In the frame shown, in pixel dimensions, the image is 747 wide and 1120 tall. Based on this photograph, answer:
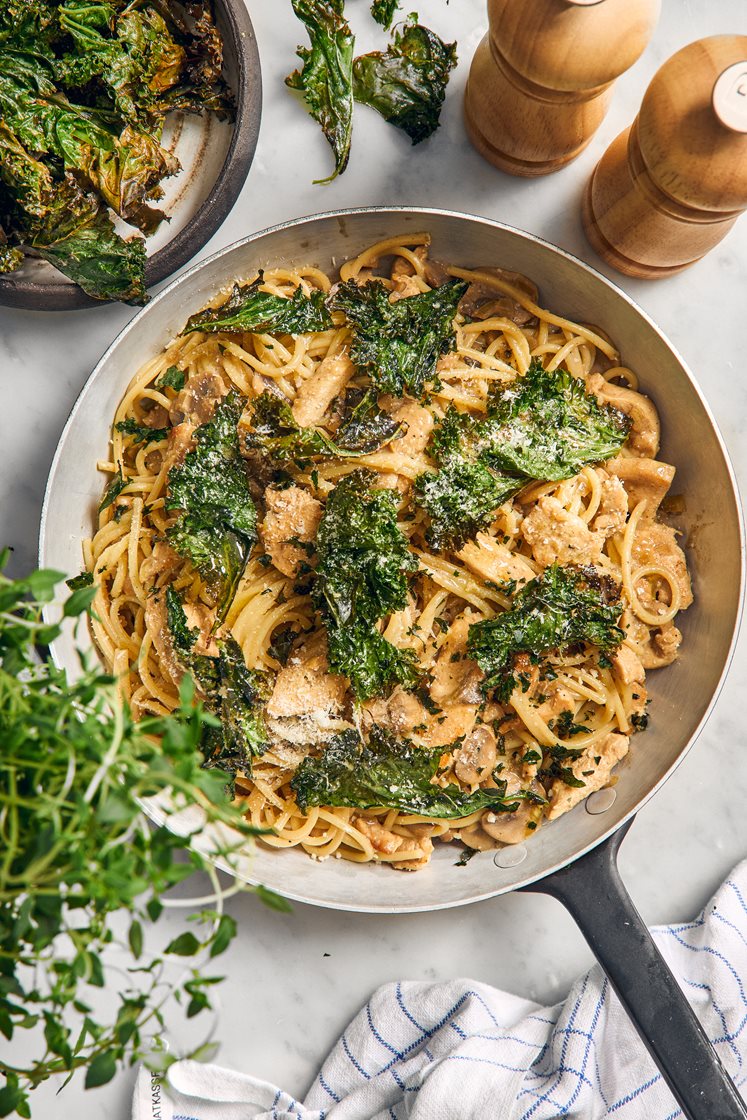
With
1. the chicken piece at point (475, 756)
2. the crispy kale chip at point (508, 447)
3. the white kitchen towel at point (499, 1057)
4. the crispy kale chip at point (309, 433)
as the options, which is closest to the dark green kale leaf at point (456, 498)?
the crispy kale chip at point (508, 447)

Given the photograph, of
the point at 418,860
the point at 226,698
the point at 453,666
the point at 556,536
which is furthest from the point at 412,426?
the point at 418,860

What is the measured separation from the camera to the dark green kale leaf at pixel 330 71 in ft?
12.0

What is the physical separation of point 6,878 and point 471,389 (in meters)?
2.33

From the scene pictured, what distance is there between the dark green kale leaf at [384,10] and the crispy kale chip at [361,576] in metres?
1.92

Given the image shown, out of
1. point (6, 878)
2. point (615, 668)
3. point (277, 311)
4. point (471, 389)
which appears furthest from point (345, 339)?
point (6, 878)

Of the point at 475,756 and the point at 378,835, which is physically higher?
the point at 475,756

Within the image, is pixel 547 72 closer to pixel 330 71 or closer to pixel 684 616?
pixel 330 71

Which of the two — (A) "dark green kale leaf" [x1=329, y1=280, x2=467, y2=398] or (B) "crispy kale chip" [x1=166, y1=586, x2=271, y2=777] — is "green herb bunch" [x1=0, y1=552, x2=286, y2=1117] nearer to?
(B) "crispy kale chip" [x1=166, y1=586, x2=271, y2=777]

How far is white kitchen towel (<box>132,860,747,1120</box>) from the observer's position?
3584mm

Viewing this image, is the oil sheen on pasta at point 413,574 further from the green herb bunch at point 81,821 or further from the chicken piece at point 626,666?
the green herb bunch at point 81,821

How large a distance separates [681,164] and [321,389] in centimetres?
140

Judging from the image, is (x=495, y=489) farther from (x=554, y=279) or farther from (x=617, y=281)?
(x=617, y=281)

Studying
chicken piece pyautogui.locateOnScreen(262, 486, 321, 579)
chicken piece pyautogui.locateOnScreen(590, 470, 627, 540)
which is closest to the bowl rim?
chicken piece pyautogui.locateOnScreen(590, 470, 627, 540)

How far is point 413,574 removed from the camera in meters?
3.36
